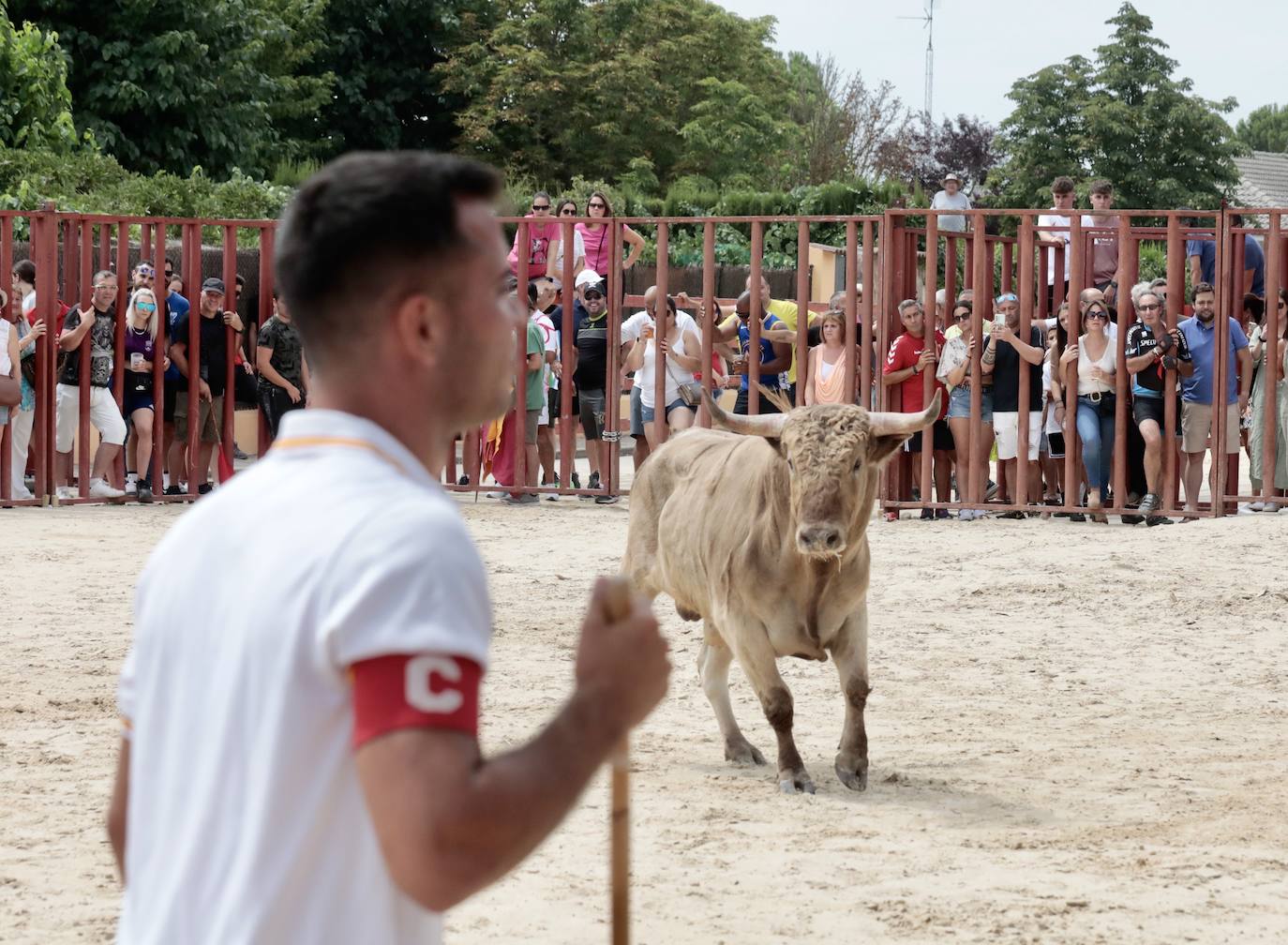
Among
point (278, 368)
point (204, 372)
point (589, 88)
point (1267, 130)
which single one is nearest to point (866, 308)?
point (278, 368)

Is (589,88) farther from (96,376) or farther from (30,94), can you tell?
(96,376)

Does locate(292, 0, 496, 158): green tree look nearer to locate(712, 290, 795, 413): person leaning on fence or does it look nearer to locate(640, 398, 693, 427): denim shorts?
locate(712, 290, 795, 413): person leaning on fence

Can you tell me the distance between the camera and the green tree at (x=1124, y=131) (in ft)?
164

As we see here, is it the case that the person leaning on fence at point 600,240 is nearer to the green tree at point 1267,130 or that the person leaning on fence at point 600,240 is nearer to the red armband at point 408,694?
the red armband at point 408,694

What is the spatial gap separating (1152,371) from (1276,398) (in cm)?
102

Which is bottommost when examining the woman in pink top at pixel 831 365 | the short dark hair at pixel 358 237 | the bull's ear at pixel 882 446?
the bull's ear at pixel 882 446

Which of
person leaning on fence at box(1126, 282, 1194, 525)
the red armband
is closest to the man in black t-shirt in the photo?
person leaning on fence at box(1126, 282, 1194, 525)

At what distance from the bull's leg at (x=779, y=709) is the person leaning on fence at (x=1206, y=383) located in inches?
337

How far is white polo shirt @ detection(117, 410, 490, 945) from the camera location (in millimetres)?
1896

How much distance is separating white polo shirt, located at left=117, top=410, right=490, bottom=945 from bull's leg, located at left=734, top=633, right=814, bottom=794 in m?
5.49

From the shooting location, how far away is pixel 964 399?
16.0 m

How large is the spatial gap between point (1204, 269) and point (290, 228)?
15.0 metres

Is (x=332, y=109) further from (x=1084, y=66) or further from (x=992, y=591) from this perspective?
(x=992, y=591)

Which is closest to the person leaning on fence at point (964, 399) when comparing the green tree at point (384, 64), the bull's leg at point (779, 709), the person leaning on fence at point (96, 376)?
the person leaning on fence at point (96, 376)
